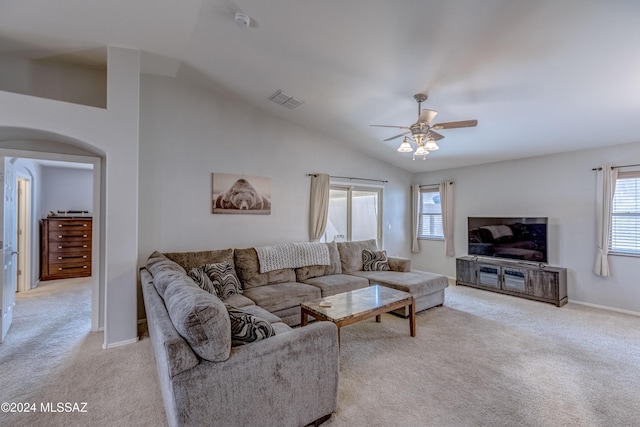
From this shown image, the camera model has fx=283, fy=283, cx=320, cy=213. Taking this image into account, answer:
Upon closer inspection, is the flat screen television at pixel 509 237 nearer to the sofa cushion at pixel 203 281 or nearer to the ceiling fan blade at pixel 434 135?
the ceiling fan blade at pixel 434 135

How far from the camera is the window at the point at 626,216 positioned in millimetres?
3992

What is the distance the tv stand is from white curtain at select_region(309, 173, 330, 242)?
2.79m

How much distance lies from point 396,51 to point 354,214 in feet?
11.6

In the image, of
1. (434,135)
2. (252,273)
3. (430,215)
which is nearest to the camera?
(434,135)

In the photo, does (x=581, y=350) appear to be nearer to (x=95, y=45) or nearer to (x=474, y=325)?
(x=474, y=325)

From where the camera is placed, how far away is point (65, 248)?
6047 mm

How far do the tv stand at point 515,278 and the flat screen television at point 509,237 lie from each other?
0.14 meters

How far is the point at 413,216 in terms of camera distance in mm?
6707

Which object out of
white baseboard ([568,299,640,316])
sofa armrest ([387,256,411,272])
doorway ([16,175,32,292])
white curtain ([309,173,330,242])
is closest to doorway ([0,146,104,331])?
doorway ([16,175,32,292])

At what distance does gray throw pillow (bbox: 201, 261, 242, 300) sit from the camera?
3350 mm

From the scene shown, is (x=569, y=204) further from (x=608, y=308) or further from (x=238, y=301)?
(x=238, y=301)

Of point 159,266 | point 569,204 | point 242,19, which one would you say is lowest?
point 159,266

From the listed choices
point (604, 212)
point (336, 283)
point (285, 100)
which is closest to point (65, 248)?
point (285, 100)

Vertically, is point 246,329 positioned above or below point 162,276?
below
